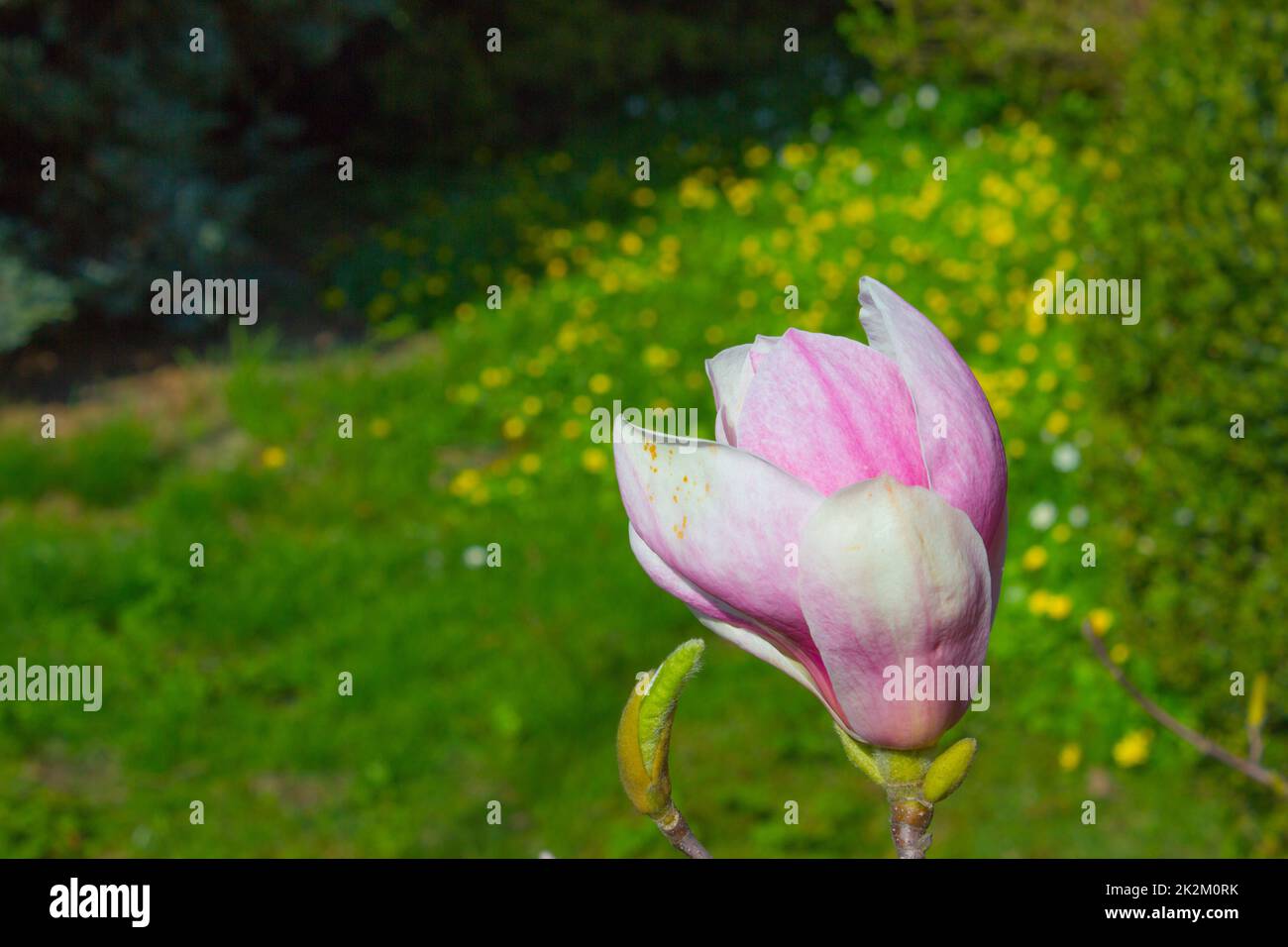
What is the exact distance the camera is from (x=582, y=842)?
3.03 meters

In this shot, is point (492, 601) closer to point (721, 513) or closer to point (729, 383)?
point (729, 383)

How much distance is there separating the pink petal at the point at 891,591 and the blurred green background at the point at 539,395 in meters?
2.34

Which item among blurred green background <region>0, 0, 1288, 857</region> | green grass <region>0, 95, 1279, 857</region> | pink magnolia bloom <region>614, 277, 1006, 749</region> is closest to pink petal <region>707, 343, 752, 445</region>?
pink magnolia bloom <region>614, 277, 1006, 749</region>

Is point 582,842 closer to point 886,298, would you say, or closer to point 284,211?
point 886,298

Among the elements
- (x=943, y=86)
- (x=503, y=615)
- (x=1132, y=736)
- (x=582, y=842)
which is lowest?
(x=582, y=842)

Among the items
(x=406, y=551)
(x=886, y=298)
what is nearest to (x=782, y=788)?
(x=406, y=551)

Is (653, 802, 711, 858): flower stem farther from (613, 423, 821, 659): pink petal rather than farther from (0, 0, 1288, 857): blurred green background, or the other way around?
(0, 0, 1288, 857): blurred green background

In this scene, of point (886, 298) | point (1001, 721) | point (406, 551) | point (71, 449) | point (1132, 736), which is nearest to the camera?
point (886, 298)

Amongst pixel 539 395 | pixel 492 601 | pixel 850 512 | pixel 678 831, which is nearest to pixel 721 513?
pixel 850 512

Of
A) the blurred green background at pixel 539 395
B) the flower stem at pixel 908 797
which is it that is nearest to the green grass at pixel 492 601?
the blurred green background at pixel 539 395

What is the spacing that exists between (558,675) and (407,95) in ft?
17.1

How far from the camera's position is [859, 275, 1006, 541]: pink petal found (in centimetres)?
59

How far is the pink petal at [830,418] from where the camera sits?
1.98ft

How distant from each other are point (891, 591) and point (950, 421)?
0.08 m
